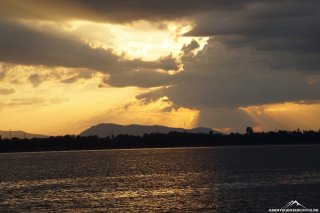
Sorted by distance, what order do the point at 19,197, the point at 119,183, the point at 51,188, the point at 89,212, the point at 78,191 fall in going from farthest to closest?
the point at 119,183, the point at 51,188, the point at 78,191, the point at 19,197, the point at 89,212

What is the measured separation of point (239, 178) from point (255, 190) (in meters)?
31.3

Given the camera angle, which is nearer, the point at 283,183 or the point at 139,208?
the point at 139,208

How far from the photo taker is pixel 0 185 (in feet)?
438

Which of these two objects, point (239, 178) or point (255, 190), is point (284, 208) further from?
point (239, 178)

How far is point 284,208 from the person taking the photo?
8081 cm

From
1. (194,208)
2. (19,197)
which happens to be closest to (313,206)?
(194,208)

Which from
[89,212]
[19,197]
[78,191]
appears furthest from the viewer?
[78,191]

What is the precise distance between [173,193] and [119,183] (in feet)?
91.2

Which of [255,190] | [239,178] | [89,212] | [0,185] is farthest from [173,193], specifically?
[0,185]

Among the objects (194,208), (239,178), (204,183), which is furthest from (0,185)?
(194,208)

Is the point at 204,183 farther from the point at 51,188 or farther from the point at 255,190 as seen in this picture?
the point at 51,188

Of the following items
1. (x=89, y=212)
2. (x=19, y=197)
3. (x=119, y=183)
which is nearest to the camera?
(x=89, y=212)

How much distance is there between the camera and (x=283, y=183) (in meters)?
120

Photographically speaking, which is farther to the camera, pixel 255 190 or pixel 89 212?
pixel 255 190
